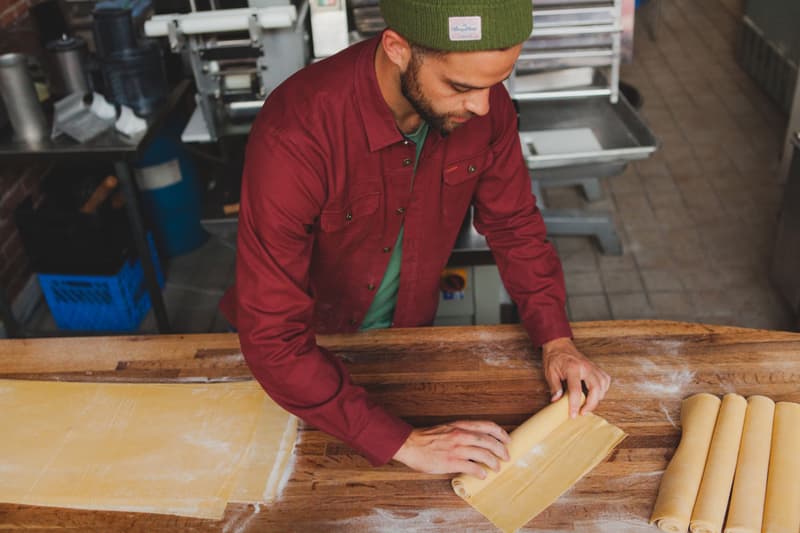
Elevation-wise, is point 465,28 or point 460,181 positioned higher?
point 465,28

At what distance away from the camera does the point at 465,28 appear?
3.93ft

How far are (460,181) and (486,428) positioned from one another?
549 millimetres

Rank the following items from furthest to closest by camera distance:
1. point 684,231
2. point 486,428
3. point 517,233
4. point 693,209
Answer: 1. point 693,209
2. point 684,231
3. point 517,233
4. point 486,428

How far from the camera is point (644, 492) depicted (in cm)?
137

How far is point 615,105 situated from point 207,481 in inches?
96.8

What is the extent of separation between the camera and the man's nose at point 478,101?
1.30 metres

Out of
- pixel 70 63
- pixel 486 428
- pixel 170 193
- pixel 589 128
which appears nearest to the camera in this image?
pixel 486 428

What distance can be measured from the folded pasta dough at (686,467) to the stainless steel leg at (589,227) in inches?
91.5

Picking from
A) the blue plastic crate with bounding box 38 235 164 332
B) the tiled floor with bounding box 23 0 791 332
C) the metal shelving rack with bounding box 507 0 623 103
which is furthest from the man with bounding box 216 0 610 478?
the blue plastic crate with bounding box 38 235 164 332

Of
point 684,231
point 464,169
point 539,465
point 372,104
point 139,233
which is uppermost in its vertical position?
point 372,104

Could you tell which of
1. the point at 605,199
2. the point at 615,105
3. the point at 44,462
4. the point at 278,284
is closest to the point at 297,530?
the point at 278,284

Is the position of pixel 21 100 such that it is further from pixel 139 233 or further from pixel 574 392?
pixel 574 392

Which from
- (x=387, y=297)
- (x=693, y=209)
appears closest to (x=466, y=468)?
(x=387, y=297)

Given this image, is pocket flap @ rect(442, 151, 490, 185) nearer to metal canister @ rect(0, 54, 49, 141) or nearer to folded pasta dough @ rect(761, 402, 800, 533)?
folded pasta dough @ rect(761, 402, 800, 533)
